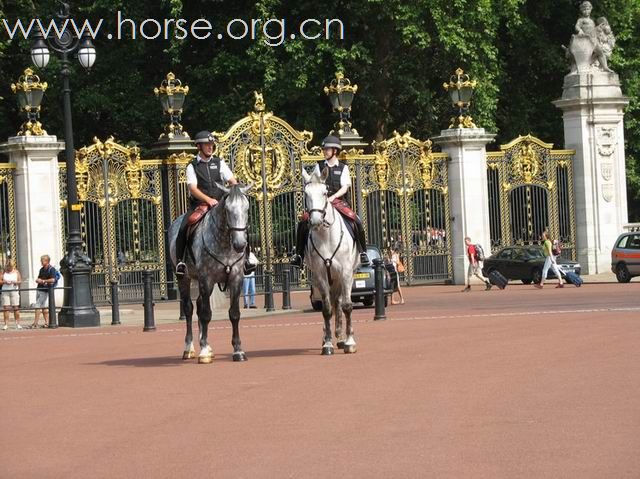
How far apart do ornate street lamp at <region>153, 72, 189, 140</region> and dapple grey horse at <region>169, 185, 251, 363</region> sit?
1752 cm

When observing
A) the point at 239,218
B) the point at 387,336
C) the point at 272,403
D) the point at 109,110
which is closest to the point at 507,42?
the point at 109,110

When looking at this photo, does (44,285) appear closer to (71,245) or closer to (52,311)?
(71,245)

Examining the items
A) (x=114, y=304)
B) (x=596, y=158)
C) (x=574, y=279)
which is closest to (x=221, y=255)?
(x=114, y=304)

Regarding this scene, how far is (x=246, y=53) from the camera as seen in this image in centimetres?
4431

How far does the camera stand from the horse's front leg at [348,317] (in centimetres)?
1739

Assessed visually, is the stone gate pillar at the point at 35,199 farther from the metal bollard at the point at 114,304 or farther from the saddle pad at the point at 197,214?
the saddle pad at the point at 197,214

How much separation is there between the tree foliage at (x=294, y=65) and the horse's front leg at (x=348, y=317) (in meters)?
25.4

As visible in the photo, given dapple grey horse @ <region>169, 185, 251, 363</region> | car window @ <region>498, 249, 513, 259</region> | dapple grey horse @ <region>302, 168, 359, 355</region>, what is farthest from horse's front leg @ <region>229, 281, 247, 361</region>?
car window @ <region>498, 249, 513, 259</region>

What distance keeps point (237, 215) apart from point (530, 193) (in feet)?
81.8

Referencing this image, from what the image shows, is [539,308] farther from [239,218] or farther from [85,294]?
[239,218]

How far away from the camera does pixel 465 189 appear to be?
38.8 meters

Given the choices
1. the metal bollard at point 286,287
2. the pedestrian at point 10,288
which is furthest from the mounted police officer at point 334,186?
the metal bollard at point 286,287

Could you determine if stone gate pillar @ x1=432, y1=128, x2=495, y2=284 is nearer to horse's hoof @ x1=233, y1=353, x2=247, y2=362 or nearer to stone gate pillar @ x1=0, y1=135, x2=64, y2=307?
stone gate pillar @ x1=0, y1=135, x2=64, y2=307

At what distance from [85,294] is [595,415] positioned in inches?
649
